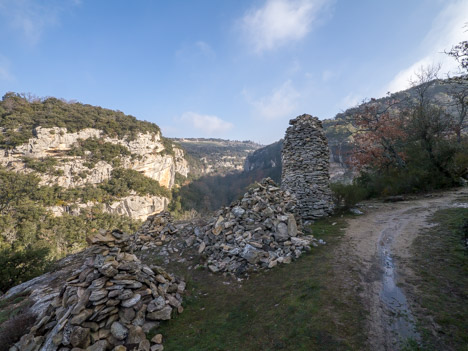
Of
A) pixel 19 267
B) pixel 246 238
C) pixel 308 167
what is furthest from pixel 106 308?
pixel 19 267

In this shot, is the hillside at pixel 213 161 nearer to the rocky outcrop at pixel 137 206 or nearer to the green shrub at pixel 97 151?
the rocky outcrop at pixel 137 206

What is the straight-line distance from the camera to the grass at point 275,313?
306 centimetres

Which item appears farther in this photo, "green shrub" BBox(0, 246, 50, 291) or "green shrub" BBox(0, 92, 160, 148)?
"green shrub" BBox(0, 92, 160, 148)

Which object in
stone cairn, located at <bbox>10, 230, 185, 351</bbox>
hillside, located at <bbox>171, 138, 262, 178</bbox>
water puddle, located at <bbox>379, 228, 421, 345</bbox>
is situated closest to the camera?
water puddle, located at <bbox>379, 228, 421, 345</bbox>

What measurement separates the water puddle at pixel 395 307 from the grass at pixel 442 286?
0.45 ft

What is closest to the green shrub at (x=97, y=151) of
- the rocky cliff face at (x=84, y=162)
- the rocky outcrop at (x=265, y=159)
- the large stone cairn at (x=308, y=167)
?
the rocky cliff face at (x=84, y=162)

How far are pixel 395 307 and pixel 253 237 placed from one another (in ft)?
12.6

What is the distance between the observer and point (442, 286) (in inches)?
147

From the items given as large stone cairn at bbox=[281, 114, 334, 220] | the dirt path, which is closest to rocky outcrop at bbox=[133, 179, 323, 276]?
the dirt path

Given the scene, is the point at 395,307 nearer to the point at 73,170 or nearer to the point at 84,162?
the point at 73,170

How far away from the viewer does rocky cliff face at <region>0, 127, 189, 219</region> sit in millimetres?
50312

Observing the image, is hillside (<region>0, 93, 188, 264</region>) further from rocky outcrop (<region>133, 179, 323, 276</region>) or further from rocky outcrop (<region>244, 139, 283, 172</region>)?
rocky outcrop (<region>244, 139, 283, 172</region>)

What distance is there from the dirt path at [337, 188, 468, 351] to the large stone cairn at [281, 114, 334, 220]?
178cm

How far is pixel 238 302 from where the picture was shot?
4.60m
